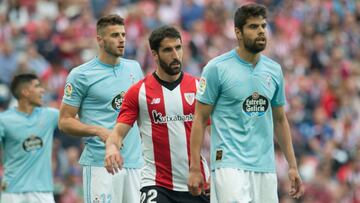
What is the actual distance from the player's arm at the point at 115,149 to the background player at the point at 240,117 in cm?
66

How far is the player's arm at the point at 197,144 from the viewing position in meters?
10.6

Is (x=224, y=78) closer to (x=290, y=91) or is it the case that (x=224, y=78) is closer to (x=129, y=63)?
(x=129, y=63)

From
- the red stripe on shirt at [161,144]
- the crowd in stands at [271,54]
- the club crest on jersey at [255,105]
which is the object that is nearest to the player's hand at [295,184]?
the club crest on jersey at [255,105]

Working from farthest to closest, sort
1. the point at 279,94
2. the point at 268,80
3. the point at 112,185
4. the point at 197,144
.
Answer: the point at 112,185
the point at 279,94
the point at 268,80
the point at 197,144

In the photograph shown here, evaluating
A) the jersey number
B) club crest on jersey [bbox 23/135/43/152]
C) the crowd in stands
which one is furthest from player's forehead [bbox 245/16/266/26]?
the crowd in stands

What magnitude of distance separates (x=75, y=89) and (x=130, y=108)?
4.36 feet

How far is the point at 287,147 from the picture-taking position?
1116 centimetres

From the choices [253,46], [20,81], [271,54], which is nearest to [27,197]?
[20,81]

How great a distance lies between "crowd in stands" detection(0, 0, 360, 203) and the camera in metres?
19.8

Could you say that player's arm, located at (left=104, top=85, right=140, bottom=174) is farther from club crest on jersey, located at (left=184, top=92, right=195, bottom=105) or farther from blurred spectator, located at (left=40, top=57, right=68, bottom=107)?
blurred spectator, located at (left=40, top=57, right=68, bottom=107)

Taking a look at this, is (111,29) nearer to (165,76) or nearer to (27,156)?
(165,76)

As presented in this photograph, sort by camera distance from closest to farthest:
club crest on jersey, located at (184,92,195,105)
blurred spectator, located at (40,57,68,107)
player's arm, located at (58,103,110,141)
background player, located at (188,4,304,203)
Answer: background player, located at (188,4,304,203)
club crest on jersey, located at (184,92,195,105)
player's arm, located at (58,103,110,141)
blurred spectator, located at (40,57,68,107)

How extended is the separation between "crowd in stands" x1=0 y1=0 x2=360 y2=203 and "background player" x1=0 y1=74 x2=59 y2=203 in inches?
146

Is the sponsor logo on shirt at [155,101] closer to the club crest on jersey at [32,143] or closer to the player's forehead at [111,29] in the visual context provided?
the player's forehead at [111,29]
